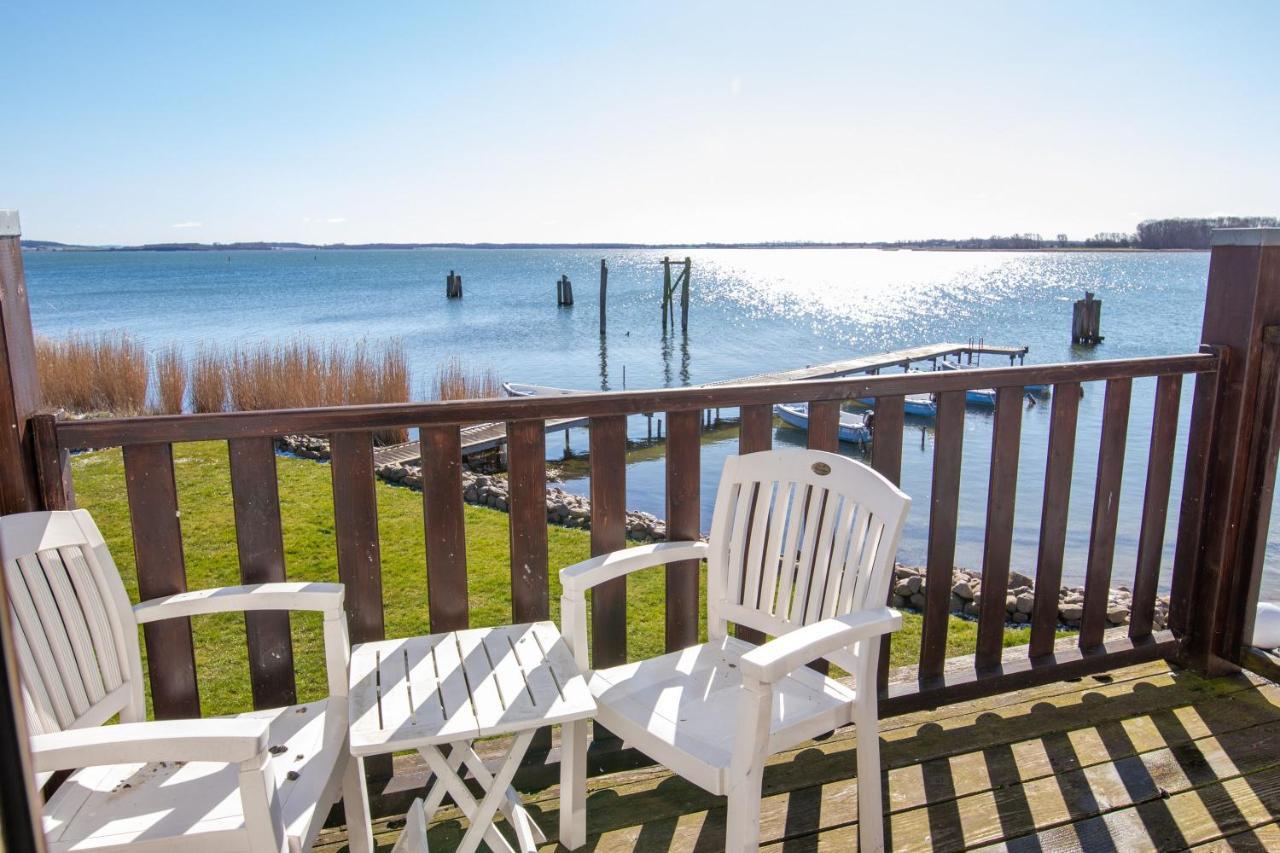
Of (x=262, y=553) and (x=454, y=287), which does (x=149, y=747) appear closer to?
(x=262, y=553)

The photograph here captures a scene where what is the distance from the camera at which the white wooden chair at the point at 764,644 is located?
5.44 feet

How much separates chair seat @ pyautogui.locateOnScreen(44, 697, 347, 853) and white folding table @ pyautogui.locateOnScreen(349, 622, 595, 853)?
5.0 inches

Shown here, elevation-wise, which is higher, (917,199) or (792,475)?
(917,199)

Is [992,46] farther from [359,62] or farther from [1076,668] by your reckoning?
[1076,668]

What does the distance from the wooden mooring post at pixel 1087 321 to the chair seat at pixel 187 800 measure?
28.6m

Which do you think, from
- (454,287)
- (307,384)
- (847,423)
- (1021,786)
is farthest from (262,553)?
(454,287)

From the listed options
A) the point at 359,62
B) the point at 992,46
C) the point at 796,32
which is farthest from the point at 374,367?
the point at 992,46

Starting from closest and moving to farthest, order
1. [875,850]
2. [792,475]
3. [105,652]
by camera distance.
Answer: [105,652], [875,850], [792,475]

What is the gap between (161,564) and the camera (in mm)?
1975

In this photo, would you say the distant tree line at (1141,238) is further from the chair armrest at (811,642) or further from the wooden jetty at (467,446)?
the chair armrest at (811,642)

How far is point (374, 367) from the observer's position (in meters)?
11.2

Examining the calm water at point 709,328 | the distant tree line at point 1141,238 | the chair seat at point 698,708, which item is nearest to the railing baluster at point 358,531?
the chair seat at point 698,708

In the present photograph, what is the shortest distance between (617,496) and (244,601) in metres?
0.91

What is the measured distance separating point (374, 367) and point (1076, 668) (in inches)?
387
